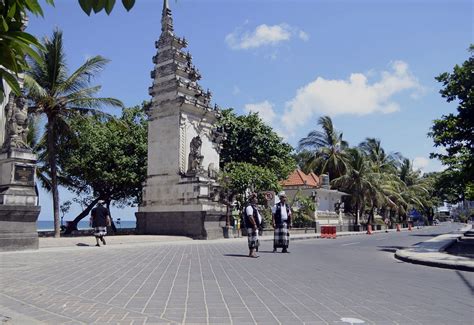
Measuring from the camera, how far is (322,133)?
51.0 metres

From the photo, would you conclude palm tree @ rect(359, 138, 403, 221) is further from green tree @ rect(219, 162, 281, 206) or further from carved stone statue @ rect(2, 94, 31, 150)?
carved stone statue @ rect(2, 94, 31, 150)

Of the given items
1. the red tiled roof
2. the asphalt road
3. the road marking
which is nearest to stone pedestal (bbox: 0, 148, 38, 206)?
→ the asphalt road

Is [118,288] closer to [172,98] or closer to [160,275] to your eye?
[160,275]

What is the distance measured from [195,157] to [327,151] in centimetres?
2863

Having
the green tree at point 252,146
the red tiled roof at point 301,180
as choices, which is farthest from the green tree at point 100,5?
the red tiled roof at point 301,180

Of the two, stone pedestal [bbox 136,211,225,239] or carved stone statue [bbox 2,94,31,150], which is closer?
carved stone statue [bbox 2,94,31,150]

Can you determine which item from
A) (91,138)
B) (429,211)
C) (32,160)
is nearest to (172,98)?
(91,138)

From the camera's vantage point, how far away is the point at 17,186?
14477 mm

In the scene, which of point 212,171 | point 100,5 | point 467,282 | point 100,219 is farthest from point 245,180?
point 100,5

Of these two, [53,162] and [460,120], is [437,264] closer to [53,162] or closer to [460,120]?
[460,120]

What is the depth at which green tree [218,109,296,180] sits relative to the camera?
37.2m

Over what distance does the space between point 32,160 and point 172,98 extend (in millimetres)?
11876

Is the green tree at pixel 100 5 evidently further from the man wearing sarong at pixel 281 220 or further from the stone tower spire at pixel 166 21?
the stone tower spire at pixel 166 21

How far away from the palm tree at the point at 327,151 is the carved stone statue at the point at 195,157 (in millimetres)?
27823
